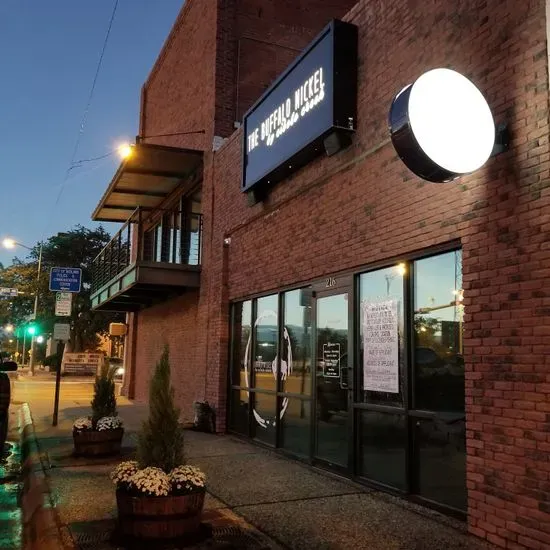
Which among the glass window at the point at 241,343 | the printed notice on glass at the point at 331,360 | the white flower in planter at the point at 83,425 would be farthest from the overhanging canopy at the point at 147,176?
the printed notice on glass at the point at 331,360

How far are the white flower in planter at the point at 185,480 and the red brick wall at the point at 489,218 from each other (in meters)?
2.35

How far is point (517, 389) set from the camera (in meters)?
4.81

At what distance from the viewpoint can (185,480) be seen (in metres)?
4.92

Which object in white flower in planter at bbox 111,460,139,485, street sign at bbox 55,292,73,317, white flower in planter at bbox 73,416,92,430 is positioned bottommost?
white flower in planter at bbox 73,416,92,430

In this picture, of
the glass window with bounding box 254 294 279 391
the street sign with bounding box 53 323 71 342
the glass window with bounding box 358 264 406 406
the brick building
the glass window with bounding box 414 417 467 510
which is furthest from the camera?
the street sign with bounding box 53 323 71 342

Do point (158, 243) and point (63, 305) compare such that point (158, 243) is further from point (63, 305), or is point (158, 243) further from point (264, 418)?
point (264, 418)

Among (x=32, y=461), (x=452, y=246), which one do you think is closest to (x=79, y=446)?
(x=32, y=461)

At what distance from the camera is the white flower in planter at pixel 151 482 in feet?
15.6

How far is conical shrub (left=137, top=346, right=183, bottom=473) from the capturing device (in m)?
5.13

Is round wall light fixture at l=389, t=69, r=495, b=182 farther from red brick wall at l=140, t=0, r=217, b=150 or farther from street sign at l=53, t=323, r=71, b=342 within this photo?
street sign at l=53, t=323, r=71, b=342

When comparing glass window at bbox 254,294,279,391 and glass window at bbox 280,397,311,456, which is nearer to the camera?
glass window at bbox 280,397,311,456

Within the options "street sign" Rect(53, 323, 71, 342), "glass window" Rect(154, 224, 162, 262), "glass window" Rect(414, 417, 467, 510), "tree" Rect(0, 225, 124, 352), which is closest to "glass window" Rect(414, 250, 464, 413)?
"glass window" Rect(414, 417, 467, 510)

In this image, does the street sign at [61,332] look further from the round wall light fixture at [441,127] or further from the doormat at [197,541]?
the round wall light fixture at [441,127]

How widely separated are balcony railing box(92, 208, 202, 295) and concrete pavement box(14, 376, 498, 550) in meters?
6.02
